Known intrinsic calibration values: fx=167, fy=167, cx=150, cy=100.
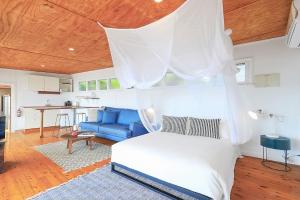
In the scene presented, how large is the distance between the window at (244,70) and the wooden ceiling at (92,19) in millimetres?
429

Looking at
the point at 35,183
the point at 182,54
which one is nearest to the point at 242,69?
the point at 182,54

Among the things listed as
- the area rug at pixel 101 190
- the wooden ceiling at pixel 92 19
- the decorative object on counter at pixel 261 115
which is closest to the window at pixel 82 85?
the wooden ceiling at pixel 92 19

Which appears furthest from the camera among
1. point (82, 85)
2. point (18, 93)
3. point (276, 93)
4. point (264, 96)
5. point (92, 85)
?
point (82, 85)

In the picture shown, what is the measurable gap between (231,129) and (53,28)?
3517 mm

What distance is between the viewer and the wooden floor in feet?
7.39

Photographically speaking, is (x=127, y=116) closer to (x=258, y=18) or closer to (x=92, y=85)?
(x=92, y=85)

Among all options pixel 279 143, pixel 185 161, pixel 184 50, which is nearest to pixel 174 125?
pixel 185 161

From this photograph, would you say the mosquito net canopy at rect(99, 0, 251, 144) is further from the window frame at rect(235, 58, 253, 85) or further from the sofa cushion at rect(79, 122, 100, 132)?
the sofa cushion at rect(79, 122, 100, 132)

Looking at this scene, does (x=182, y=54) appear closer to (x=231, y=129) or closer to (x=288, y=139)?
(x=231, y=129)

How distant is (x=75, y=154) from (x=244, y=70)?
4.19m

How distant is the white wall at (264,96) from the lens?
10.3 ft

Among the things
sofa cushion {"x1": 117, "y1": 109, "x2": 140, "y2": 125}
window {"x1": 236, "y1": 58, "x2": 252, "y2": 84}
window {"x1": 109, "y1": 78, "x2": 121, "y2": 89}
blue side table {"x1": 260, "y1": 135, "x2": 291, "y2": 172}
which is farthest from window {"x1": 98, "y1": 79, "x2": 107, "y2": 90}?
blue side table {"x1": 260, "y1": 135, "x2": 291, "y2": 172}

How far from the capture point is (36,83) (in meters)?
6.71

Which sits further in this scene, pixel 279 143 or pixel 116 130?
pixel 116 130
